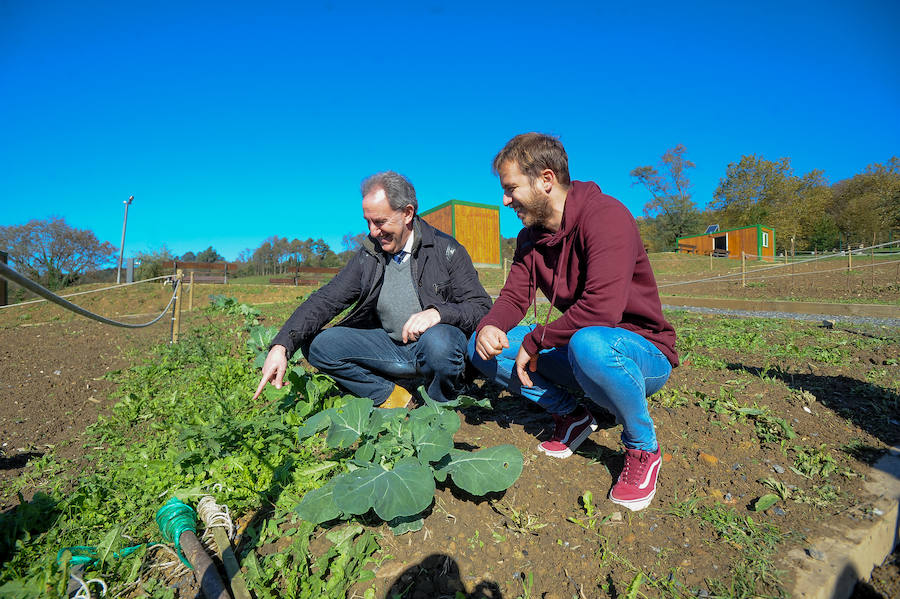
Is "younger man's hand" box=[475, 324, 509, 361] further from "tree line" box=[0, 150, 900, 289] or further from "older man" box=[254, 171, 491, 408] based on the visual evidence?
"tree line" box=[0, 150, 900, 289]

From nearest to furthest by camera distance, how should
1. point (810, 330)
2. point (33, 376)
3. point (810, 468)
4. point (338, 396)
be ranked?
point (810, 468)
point (338, 396)
point (33, 376)
point (810, 330)

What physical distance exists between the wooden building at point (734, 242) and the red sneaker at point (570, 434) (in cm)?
3062

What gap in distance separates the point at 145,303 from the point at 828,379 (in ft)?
53.1

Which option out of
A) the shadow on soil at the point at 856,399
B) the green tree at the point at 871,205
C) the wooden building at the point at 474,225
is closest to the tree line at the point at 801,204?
the green tree at the point at 871,205

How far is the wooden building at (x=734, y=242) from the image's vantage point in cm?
2973

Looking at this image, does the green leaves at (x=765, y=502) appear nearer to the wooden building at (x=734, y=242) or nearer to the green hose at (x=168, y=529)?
the green hose at (x=168, y=529)

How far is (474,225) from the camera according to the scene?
66.3ft

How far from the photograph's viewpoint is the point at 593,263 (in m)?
1.66

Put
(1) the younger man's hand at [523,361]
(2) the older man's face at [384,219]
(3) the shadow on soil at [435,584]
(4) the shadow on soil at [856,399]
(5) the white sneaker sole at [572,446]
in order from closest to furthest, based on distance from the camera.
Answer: (3) the shadow on soil at [435,584]
(1) the younger man's hand at [523,361]
(5) the white sneaker sole at [572,446]
(4) the shadow on soil at [856,399]
(2) the older man's face at [384,219]

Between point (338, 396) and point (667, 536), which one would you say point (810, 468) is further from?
point (338, 396)

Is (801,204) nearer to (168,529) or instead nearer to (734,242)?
(734,242)

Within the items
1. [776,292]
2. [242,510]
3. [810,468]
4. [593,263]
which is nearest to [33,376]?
[242,510]

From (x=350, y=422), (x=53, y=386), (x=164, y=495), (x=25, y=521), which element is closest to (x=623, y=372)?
(x=350, y=422)

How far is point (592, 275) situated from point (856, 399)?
1985mm
